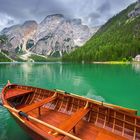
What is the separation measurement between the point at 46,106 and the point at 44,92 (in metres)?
2.05

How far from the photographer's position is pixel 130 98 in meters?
26.4

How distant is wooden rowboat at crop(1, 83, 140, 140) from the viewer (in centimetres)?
914

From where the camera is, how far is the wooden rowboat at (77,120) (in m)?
9.14

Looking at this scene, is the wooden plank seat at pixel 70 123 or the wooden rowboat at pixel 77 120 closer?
the wooden plank seat at pixel 70 123

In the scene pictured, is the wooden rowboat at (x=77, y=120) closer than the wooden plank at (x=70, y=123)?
No

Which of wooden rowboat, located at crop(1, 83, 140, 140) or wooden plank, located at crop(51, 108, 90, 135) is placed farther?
wooden rowboat, located at crop(1, 83, 140, 140)

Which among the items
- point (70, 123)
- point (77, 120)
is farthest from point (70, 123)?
point (77, 120)

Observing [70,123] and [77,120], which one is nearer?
[70,123]

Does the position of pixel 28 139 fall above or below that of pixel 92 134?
Result: below

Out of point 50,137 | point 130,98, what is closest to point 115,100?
point 130,98

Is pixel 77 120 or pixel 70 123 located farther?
pixel 77 120

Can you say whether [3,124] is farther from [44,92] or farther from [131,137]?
[131,137]

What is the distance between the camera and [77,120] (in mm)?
9906

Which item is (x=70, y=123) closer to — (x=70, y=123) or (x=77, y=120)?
(x=70, y=123)
